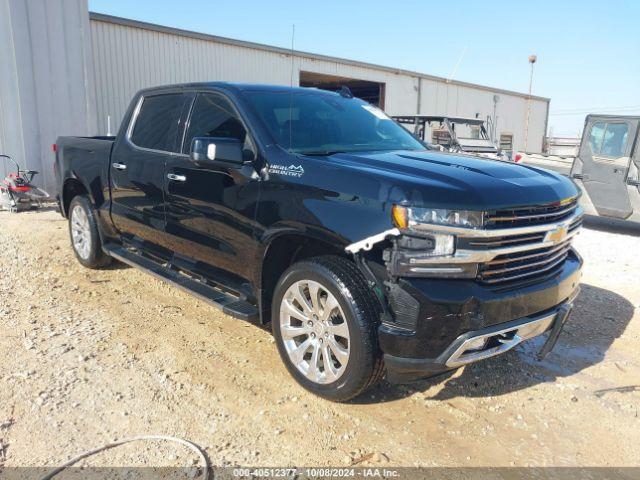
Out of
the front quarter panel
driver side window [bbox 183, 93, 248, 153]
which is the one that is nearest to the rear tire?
driver side window [bbox 183, 93, 248, 153]

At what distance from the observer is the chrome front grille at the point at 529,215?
9.24 feet

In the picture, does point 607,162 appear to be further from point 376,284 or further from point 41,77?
point 41,77

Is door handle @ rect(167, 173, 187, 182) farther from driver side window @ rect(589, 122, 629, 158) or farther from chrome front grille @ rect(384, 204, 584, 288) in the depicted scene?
driver side window @ rect(589, 122, 629, 158)

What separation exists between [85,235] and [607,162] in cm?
867

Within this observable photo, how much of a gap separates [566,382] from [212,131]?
317cm

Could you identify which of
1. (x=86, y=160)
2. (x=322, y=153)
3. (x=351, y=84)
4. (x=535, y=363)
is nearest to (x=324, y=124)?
(x=322, y=153)

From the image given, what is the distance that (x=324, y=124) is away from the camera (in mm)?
4023

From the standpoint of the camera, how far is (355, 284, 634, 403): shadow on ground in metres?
3.53

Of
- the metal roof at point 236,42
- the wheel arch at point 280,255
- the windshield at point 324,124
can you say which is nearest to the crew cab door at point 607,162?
the metal roof at point 236,42

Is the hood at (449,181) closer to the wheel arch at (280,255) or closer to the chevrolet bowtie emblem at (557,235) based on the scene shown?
the chevrolet bowtie emblem at (557,235)

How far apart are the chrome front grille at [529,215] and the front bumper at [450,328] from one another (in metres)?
0.36

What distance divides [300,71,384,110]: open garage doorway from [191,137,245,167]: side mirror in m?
15.3

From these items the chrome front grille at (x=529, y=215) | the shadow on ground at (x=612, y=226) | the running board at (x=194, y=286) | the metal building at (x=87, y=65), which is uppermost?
the metal building at (x=87, y=65)

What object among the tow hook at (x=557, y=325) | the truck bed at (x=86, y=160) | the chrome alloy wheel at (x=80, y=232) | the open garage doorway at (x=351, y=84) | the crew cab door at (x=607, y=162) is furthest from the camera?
the open garage doorway at (x=351, y=84)
